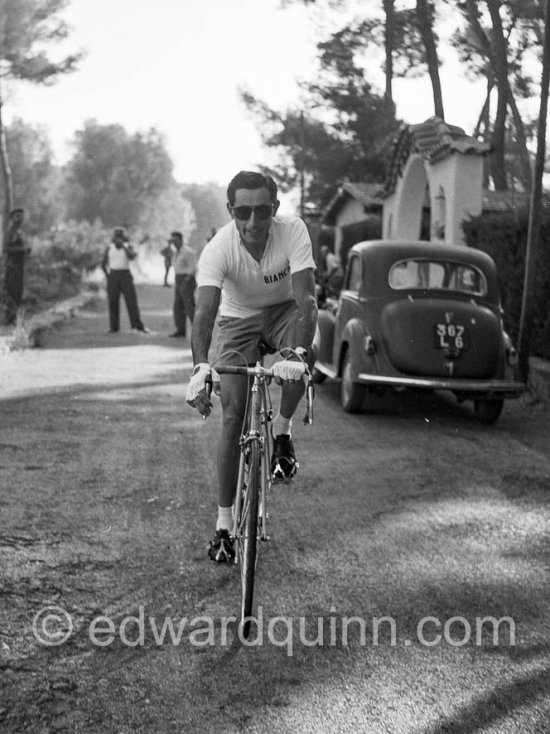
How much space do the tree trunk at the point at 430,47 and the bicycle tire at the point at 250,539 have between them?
16.3 m

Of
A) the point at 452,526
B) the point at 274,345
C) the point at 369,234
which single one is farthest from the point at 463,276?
the point at 369,234

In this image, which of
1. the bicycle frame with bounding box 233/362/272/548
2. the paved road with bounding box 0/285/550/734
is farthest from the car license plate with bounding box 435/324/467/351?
the bicycle frame with bounding box 233/362/272/548

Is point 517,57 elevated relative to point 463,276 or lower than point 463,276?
elevated

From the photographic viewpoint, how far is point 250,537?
4.31 meters

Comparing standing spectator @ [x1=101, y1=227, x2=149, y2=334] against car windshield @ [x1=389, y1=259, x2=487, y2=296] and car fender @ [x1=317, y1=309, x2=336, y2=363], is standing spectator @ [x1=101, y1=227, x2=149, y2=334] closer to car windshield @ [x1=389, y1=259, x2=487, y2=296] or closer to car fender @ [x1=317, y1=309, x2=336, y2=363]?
car fender @ [x1=317, y1=309, x2=336, y2=363]

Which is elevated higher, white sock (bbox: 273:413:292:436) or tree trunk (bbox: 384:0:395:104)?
tree trunk (bbox: 384:0:395:104)

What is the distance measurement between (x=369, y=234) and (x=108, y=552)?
29459 mm

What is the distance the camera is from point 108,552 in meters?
5.34

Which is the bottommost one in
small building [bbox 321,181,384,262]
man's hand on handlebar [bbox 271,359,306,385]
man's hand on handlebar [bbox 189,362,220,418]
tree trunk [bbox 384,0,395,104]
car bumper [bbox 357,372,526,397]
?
car bumper [bbox 357,372,526,397]

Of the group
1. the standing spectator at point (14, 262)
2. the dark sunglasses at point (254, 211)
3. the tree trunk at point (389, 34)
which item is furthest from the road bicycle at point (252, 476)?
the tree trunk at point (389, 34)

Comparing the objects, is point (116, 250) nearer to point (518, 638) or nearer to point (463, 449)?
point (463, 449)

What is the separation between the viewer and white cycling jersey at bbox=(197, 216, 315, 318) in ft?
16.1

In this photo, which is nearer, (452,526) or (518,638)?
(518,638)

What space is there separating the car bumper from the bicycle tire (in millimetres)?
5297
